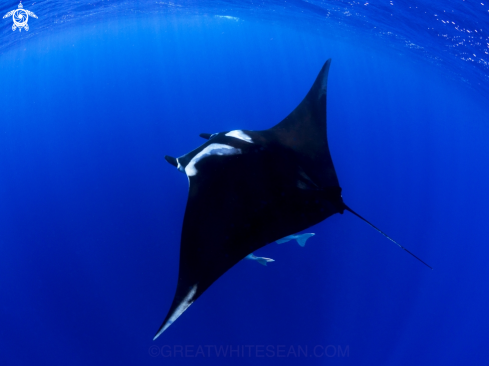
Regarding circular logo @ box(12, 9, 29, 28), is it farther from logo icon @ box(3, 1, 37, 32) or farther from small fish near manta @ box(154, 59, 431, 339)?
small fish near manta @ box(154, 59, 431, 339)

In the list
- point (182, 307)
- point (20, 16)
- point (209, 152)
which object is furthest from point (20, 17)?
point (182, 307)

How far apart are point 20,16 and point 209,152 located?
43.6 ft

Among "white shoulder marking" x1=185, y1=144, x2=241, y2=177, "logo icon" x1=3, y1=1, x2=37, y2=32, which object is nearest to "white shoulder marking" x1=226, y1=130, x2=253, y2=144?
"white shoulder marking" x1=185, y1=144, x2=241, y2=177

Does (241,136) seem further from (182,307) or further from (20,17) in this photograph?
(20,17)

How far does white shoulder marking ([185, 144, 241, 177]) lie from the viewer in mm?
2420

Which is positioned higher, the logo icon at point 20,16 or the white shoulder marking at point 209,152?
the logo icon at point 20,16

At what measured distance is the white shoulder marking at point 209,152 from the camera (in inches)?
95.3

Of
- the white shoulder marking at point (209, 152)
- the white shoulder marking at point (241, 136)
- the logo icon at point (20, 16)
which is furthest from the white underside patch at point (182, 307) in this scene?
the logo icon at point (20, 16)

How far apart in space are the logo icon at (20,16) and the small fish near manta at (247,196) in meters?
11.9

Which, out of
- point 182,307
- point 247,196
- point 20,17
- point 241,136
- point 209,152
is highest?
point 20,17

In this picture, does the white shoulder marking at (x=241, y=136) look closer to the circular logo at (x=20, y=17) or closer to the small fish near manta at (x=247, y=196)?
the small fish near manta at (x=247, y=196)

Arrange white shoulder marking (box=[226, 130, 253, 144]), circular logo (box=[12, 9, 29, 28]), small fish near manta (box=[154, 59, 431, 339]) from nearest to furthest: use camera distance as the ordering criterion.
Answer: small fish near manta (box=[154, 59, 431, 339])
white shoulder marking (box=[226, 130, 253, 144])
circular logo (box=[12, 9, 29, 28])

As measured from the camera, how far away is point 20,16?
10.5m

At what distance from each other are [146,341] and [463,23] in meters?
12.7
